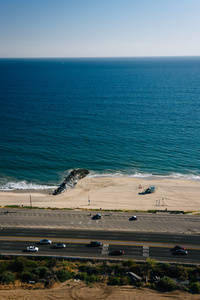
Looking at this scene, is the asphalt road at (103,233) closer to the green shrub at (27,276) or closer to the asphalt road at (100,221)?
the asphalt road at (100,221)

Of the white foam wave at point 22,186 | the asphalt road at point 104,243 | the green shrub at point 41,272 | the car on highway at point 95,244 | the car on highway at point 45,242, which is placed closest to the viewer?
the green shrub at point 41,272

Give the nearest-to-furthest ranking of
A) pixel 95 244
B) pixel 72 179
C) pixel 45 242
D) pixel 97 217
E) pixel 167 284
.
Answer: pixel 167 284, pixel 95 244, pixel 45 242, pixel 97 217, pixel 72 179

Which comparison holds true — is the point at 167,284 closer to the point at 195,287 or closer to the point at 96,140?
the point at 195,287

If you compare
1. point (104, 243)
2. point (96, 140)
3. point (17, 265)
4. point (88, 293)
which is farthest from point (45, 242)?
point (96, 140)

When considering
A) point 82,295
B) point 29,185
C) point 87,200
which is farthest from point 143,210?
point 29,185

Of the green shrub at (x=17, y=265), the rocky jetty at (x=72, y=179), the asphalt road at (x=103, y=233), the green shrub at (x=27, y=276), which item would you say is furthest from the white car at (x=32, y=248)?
the rocky jetty at (x=72, y=179)

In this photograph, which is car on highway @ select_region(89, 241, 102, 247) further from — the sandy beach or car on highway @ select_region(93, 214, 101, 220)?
the sandy beach

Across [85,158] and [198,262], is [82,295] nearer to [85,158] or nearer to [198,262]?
[198,262]
